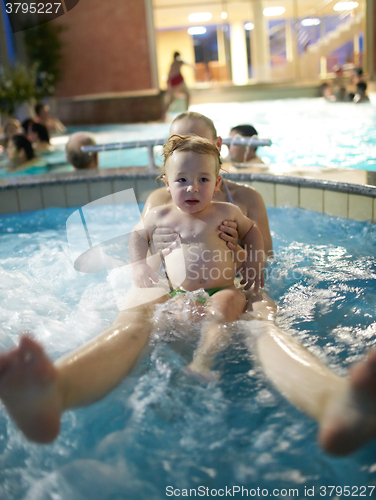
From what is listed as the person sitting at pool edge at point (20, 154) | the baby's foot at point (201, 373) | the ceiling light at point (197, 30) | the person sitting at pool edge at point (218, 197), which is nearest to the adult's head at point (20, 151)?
the person sitting at pool edge at point (20, 154)

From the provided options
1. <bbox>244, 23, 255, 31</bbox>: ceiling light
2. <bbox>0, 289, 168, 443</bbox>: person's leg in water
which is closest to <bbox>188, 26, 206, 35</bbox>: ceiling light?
<bbox>244, 23, 255, 31</bbox>: ceiling light

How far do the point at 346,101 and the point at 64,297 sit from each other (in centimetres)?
1098

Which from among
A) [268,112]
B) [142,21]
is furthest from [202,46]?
[268,112]

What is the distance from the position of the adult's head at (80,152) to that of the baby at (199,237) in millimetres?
2569

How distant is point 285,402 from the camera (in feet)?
5.01

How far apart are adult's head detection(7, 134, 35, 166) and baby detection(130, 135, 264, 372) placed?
5012 mm

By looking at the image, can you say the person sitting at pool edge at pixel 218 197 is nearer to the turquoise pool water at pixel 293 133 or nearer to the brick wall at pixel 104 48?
the turquoise pool water at pixel 293 133

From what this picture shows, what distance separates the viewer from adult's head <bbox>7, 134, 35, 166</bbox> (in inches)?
265

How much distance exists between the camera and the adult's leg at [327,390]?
4.01 ft

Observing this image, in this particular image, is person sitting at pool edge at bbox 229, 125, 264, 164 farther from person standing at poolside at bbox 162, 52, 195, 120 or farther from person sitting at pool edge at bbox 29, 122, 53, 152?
person standing at poolside at bbox 162, 52, 195, 120

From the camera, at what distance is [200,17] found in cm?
1797

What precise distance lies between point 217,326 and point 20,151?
582 cm

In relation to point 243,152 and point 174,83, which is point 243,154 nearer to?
point 243,152

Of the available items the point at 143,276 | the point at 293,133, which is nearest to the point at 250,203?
the point at 143,276
